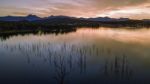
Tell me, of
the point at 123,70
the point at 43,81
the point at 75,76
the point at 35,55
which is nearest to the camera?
the point at 43,81

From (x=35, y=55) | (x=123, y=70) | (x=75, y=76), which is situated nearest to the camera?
(x=75, y=76)

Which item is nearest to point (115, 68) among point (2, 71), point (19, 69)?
point (19, 69)

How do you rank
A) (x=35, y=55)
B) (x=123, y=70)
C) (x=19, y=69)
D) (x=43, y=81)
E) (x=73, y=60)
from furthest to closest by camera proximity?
(x=35, y=55) → (x=73, y=60) → (x=19, y=69) → (x=123, y=70) → (x=43, y=81)

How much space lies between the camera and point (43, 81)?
1742cm

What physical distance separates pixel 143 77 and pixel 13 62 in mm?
15841

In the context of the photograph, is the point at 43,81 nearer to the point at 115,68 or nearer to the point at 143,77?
the point at 115,68

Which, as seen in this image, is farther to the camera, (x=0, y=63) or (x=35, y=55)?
(x=35, y=55)

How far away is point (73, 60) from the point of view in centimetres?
2445

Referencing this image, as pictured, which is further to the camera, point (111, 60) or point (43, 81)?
point (111, 60)

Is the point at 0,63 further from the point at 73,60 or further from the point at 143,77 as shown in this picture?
the point at 143,77

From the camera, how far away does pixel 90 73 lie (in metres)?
19.5

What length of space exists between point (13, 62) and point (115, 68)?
1294cm

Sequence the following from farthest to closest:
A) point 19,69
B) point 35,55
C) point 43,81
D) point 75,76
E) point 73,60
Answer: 1. point 35,55
2. point 73,60
3. point 19,69
4. point 75,76
5. point 43,81

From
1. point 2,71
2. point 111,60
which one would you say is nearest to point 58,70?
point 2,71
